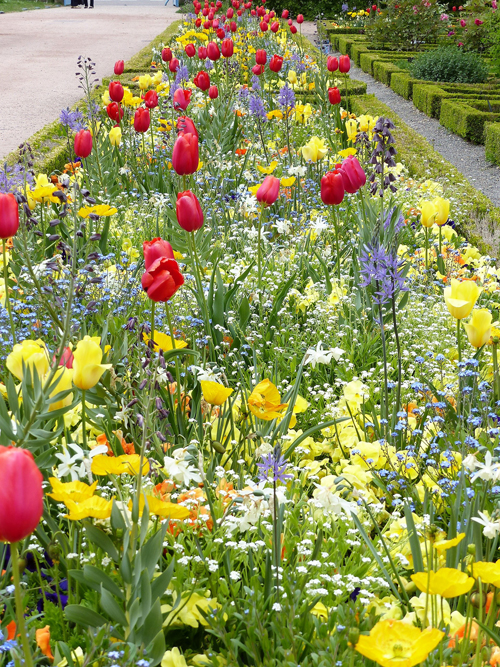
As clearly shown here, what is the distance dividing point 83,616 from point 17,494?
1.45ft

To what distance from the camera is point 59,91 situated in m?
9.59

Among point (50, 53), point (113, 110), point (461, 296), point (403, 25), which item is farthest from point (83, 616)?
point (403, 25)

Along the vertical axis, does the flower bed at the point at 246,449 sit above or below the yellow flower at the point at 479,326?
below

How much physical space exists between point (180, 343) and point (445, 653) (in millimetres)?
1109

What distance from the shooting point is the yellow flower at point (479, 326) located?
1963 millimetres

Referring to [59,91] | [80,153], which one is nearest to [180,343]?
[80,153]

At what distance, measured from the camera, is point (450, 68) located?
1064 cm

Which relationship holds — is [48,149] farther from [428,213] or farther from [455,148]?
[455,148]

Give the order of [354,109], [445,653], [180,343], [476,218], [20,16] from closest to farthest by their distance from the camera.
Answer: [445,653]
[180,343]
[476,218]
[354,109]
[20,16]

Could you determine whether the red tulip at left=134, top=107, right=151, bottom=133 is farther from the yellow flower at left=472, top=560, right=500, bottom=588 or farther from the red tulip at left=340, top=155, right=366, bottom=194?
the yellow flower at left=472, top=560, right=500, bottom=588

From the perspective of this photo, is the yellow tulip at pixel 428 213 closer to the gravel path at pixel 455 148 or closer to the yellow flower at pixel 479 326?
the yellow flower at pixel 479 326

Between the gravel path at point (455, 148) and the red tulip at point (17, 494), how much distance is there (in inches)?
214

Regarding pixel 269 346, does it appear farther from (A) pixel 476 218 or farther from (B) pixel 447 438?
(A) pixel 476 218

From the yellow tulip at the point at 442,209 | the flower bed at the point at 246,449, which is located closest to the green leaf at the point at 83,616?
the flower bed at the point at 246,449
